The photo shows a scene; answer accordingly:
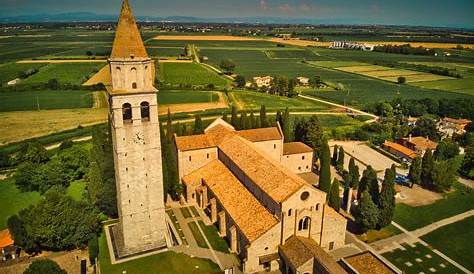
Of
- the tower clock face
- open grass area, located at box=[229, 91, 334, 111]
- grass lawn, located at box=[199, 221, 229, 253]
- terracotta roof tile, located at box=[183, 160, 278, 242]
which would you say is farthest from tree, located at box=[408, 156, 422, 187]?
open grass area, located at box=[229, 91, 334, 111]

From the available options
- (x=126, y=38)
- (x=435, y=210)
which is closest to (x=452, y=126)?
(x=435, y=210)

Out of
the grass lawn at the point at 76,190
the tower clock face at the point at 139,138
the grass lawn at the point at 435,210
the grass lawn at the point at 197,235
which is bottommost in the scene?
the grass lawn at the point at 435,210

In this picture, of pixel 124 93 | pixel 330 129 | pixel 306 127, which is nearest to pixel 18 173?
pixel 124 93

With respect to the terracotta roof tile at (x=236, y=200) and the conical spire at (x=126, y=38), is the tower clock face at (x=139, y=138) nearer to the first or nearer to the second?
the conical spire at (x=126, y=38)

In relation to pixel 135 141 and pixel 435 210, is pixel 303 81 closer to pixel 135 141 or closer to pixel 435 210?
pixel 435 210

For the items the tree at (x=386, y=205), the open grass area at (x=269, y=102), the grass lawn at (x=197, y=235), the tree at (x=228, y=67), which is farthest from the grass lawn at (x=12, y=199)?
the tree at (x=228, y=67)
